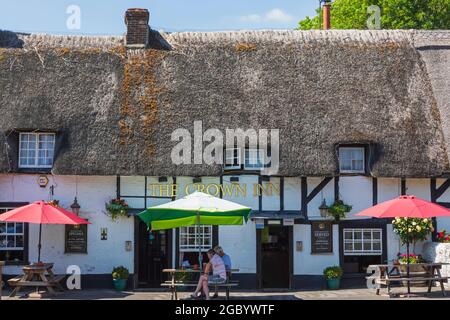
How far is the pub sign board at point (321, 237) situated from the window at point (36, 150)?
26.0ft

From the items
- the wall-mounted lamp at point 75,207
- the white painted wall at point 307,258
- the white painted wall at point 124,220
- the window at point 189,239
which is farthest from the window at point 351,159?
the wall-mounted lamp at point 75,207

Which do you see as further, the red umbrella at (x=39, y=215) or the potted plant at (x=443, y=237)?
the potted plant at (x=443, y=237)

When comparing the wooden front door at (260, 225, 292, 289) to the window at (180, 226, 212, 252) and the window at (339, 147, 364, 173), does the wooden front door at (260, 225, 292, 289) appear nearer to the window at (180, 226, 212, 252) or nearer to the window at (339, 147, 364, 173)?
the window at (180, 226, 212, 252)

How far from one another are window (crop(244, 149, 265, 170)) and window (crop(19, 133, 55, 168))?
5673 mm

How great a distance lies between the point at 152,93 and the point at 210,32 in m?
4.11

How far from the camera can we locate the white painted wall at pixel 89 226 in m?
20.0

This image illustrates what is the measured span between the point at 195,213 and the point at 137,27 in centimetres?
943

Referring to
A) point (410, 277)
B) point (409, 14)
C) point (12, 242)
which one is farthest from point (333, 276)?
point (409, 14)

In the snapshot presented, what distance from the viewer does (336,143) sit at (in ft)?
66.7

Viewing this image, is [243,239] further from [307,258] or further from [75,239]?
[75,239]

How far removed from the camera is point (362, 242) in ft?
67.7

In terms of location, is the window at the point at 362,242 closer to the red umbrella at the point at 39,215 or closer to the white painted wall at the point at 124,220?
the white painted wall at the point at 124,220

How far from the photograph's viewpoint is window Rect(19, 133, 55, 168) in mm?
20312
